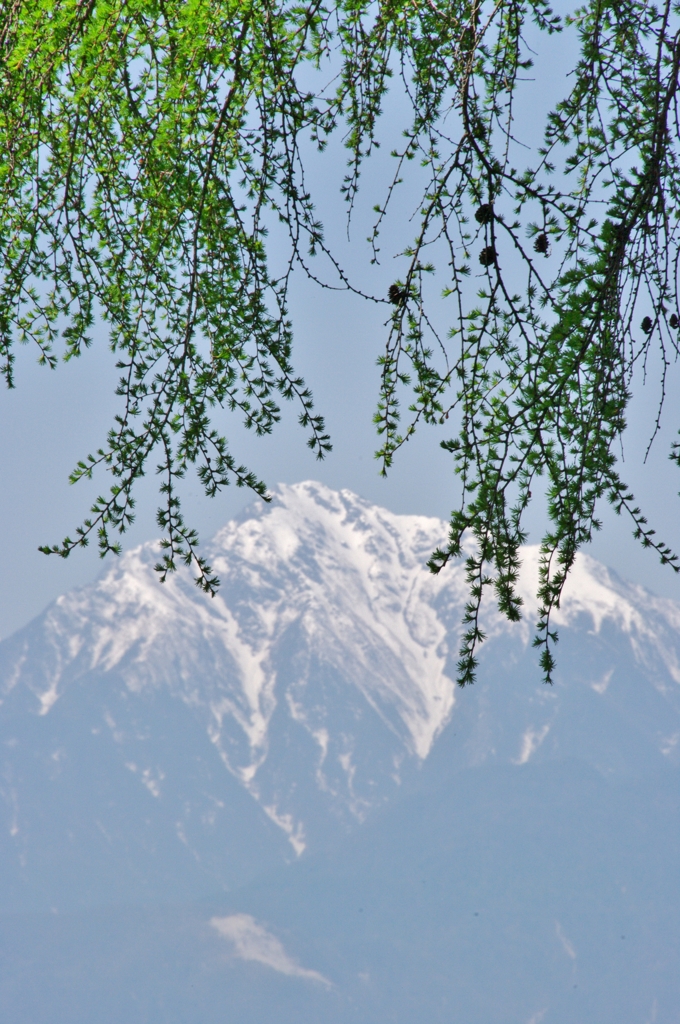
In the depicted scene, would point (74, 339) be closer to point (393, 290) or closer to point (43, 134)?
point (43, 134)

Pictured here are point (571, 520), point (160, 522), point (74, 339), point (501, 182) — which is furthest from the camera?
point (74, 339)

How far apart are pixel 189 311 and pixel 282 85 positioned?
1398 mm

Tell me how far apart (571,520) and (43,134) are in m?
3.27

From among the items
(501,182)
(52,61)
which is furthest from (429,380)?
(52,61)

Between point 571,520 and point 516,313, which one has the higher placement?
point 516,313

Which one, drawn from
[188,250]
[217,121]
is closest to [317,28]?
[217,121]

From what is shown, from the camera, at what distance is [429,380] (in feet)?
13.1

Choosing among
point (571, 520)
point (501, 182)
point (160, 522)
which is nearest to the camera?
point (571, 520)

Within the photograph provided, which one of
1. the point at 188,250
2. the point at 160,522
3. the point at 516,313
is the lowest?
the point at 160,522

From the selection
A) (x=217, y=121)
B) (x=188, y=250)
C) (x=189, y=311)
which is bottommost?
(x=189, y=311)

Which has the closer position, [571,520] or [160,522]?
[571,520]

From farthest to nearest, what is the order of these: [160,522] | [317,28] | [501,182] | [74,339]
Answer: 1. [74,339]
2. [317,28]
3. [501,182]
4. [160,522]

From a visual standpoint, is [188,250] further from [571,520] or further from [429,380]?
[571,520]

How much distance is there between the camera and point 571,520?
3.25m
